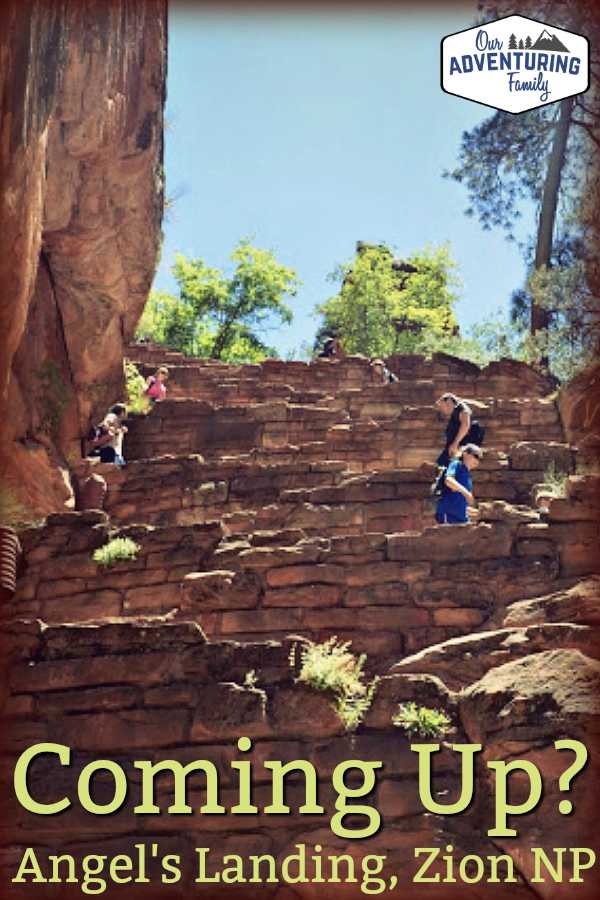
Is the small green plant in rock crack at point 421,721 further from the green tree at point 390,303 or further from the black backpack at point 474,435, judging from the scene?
the green tree at point 390,303

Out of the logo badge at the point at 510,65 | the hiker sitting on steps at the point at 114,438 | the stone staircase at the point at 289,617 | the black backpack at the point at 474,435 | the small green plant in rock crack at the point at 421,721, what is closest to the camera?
the stone staircase at the point at 289,617

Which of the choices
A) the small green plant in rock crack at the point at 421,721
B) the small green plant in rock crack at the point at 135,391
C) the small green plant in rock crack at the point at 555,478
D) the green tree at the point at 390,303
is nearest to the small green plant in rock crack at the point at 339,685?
the small green plant in rock crack at the point at 421,721

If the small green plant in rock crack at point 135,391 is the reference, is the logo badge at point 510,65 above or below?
below

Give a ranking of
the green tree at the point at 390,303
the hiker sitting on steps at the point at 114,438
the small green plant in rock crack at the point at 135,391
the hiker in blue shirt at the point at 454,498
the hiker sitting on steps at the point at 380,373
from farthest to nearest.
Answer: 1. the green tree at the point at 390,303
2. the hiker sitting on steps at the point at 380,373
3. the small green plant in rock crack at the point at 135,391
4. the hiker sitting on steps at the point at 114,438
5. the hiker in blue shirt at the point at 454,498

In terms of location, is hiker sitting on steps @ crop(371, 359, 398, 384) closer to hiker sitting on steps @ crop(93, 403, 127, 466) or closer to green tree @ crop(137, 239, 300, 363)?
hiker sitting on steps @ crop(93, 403, 127, 466)

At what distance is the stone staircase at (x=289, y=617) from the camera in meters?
6.37

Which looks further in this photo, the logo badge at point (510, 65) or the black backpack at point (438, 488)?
the black backpack at point (438, 488)

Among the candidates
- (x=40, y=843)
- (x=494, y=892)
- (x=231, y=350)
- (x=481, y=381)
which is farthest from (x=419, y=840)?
(x=231, y=350)

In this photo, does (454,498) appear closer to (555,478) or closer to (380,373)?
(555,478)

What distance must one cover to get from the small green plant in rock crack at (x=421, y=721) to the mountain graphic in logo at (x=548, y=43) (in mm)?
6168

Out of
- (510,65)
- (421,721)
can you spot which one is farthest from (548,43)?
(421,721)

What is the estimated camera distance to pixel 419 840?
6000 mm

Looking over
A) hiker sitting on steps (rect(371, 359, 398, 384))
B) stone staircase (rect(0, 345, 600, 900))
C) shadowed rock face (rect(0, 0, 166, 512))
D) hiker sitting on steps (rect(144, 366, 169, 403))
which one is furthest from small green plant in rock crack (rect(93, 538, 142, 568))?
hiker sitting on steps (rect(371, 359, 398, 384))

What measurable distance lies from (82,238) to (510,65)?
8851 millimetres
